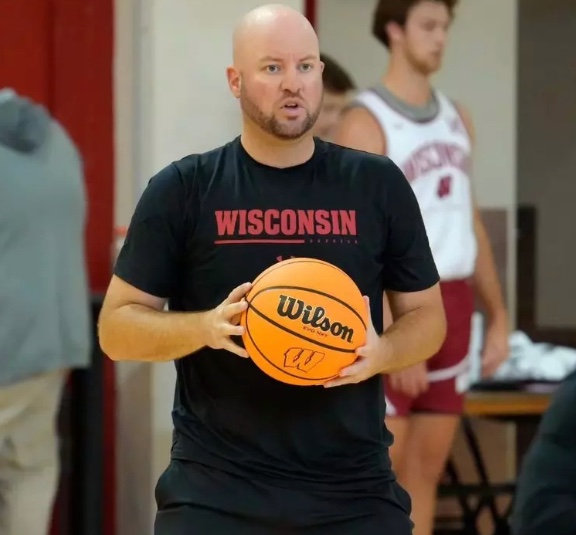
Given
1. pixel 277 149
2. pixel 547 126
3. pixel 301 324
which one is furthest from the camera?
pixel 547 126

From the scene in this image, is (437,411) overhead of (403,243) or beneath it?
beneath

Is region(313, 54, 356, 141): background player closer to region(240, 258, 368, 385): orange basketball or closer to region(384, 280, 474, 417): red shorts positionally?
region(384, 280, 474, 417): red shorts

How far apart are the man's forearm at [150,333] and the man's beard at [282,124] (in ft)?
1.10

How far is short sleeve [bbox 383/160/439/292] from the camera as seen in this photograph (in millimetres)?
1838

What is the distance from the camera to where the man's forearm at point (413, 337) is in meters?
1.76

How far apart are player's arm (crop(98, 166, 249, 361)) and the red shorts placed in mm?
1112

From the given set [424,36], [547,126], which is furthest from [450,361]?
[547,126]

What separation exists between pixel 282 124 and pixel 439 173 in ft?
3.48

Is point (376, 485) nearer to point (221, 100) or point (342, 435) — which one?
point (342, 435)

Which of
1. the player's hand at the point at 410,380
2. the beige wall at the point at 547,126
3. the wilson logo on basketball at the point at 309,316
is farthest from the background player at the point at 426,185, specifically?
the beige wall at the point at 547,126

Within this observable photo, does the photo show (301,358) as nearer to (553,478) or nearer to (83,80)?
Result: (553,478)

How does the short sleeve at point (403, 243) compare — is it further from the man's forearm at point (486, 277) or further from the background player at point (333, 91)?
the background player at point (333, 91)

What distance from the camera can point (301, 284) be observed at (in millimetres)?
1615

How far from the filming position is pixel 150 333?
172 cm
